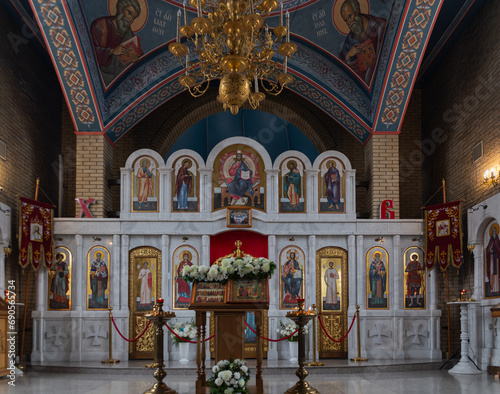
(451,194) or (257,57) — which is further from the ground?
(257,57)

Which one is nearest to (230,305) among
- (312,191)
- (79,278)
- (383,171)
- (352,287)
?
(352,287)

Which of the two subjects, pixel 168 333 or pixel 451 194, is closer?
pixel 168 333

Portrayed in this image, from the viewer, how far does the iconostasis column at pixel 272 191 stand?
12.5 m

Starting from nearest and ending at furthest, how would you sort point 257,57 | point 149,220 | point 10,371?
point 257,57
point 10,371
point 149,220

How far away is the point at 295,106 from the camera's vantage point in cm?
1584

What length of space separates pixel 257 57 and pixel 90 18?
17.1ft

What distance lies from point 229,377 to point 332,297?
226 inches

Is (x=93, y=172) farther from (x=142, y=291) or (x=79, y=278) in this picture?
(x=142, y=291)

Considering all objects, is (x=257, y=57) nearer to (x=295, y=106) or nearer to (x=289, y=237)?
(x=289, y=237)

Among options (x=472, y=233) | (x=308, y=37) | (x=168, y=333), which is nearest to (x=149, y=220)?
(x=168, y=333)

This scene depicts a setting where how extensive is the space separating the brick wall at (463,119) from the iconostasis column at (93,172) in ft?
24.9

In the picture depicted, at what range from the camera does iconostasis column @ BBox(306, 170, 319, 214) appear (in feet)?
41.2

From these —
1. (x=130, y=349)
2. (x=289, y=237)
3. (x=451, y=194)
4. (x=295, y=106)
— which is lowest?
(x=130, y=349)

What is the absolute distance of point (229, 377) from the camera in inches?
275
